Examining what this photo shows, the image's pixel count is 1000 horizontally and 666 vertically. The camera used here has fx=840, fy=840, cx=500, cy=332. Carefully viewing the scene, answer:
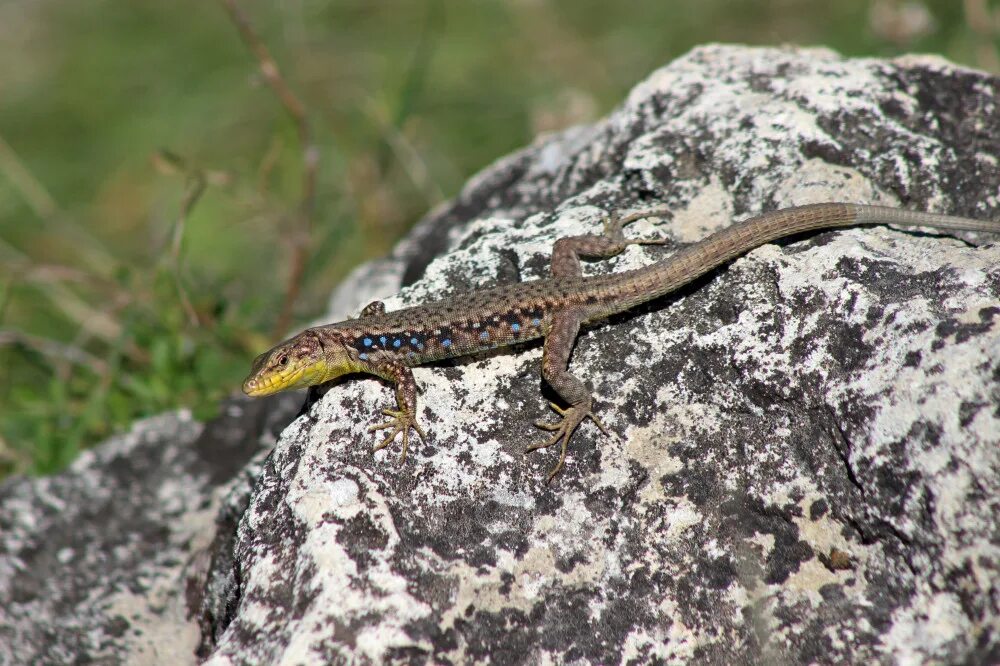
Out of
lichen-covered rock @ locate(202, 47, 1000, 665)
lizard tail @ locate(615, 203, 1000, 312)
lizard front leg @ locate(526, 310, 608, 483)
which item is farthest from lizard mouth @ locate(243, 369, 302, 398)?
lizard tail @ locate(615, 203, 1000, 312)

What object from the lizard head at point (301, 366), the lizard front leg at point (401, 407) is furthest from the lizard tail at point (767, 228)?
the lizard head at point (301, 366)

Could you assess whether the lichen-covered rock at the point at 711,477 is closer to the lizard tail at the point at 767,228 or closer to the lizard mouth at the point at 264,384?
the lizard tail at the point at 767,228

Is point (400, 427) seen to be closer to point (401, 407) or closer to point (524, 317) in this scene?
point (401, 407)

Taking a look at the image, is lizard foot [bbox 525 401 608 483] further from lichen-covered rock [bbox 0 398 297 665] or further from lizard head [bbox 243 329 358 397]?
lichen-covered rock [bbox 0 398 297 665]

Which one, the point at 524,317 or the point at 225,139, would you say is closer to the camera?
the point at 524,317

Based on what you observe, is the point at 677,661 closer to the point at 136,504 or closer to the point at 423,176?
the point at 136,504

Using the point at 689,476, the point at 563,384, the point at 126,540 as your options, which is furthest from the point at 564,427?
the point at 126,540

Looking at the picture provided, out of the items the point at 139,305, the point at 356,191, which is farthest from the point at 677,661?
the point at 356,191
